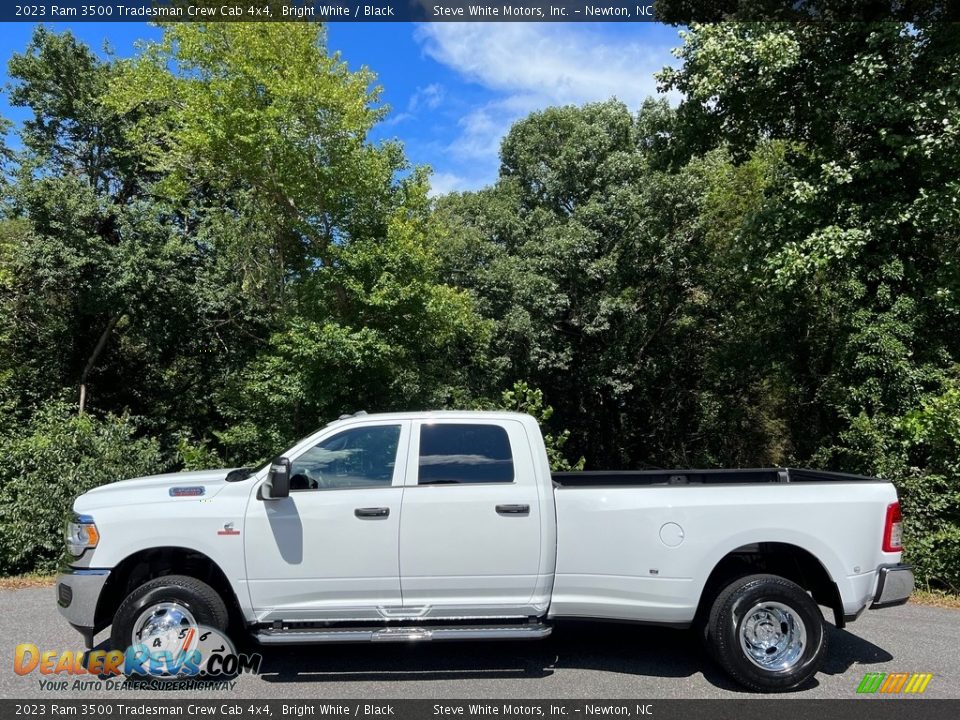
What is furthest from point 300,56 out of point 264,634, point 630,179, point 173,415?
point 264,634

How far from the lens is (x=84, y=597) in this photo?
4.73 meters

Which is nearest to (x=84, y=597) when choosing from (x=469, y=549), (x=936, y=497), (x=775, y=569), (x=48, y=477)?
(x=469, y=549)

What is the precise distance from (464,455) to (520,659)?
1651mm

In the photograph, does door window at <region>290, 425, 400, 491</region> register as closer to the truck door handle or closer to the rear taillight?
→ the truck door handle

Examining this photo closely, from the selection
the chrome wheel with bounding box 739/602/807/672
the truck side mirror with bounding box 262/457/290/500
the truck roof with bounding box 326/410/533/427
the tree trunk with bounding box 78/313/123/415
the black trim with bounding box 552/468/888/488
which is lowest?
the chrome wheel with bounding box 739/602/807/672

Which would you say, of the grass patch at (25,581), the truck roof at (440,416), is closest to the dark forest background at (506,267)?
the grass patch at (25,581)

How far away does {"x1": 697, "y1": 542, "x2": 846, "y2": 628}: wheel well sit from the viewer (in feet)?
16.5

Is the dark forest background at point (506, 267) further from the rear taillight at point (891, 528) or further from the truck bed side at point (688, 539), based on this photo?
the truck bed side at point (688, 539)

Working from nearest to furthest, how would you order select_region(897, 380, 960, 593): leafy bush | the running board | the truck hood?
1. the running board
2. the truck hood
3. select_region(897, 380, 960, 593): leafy bush

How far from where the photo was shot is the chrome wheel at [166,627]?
15.6 feet

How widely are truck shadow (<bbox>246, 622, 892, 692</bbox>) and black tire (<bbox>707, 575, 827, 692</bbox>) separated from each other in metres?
0.17

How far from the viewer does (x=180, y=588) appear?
480 cm

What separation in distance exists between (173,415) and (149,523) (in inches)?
650

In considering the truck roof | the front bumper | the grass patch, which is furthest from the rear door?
the grass patch
